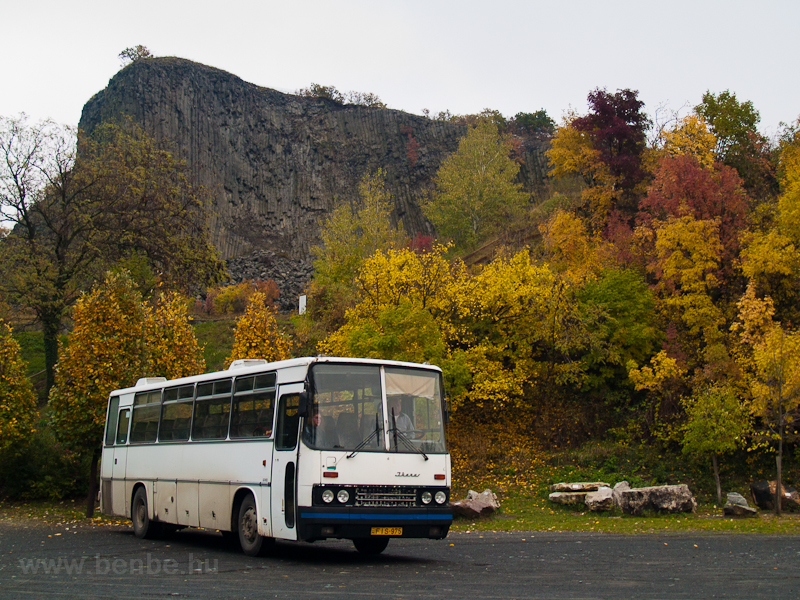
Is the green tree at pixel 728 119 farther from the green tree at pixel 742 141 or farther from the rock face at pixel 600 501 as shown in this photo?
the rock face at pixel 600 501

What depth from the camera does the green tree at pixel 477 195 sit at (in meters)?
67.6

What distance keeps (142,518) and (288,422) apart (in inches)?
276

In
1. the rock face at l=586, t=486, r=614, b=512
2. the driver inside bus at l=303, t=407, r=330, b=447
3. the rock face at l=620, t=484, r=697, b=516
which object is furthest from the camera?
the rock face at l=586, t=486, r=614, b=512

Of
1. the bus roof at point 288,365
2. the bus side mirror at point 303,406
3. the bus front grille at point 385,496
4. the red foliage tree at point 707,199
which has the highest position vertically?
the red foliage tree at point 707,199

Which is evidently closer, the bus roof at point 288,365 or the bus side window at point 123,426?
the bus roof at point 288,365

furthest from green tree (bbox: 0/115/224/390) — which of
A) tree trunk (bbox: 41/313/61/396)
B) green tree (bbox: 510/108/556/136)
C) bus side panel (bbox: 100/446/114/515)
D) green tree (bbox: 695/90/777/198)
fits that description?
green tree (bbox: 510/108/556/136)

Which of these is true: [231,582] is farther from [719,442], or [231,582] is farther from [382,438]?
[719,442]

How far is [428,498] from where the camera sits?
11445mm

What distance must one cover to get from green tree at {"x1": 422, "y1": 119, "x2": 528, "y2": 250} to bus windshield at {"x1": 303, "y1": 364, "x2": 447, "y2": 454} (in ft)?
175

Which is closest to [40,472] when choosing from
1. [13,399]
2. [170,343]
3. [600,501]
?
[13,399]

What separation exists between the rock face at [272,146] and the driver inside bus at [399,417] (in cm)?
6881

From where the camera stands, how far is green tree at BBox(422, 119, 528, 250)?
67.6 m

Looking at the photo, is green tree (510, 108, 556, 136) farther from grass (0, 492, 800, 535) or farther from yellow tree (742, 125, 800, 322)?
grass (0, 492, 800, 535)

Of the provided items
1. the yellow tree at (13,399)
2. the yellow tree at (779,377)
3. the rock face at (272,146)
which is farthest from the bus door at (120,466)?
the rock face at (272,146)
